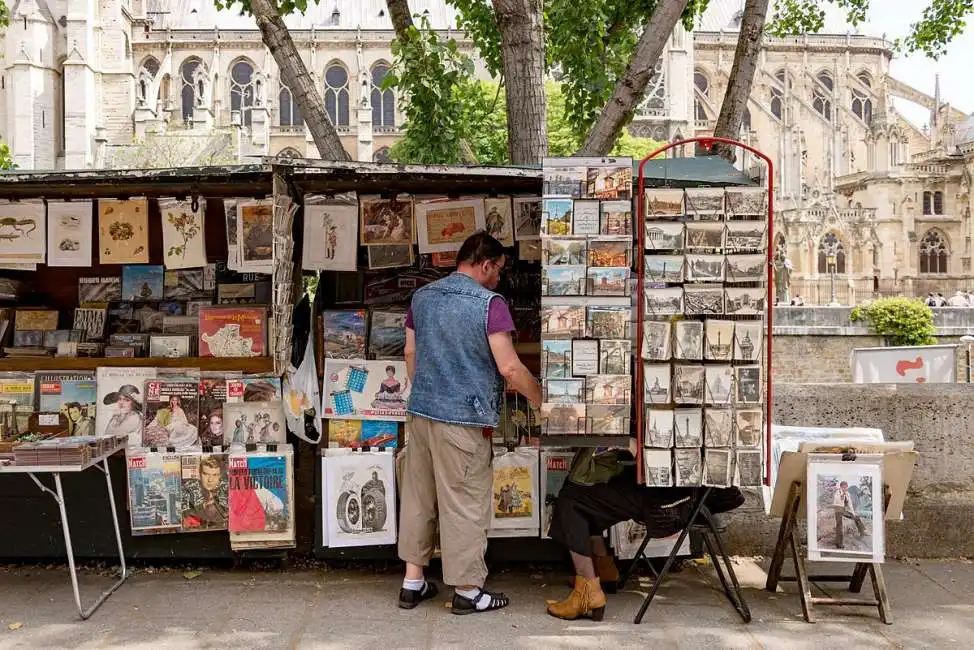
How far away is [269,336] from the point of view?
537 cm

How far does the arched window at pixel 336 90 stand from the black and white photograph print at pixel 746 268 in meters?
59.1

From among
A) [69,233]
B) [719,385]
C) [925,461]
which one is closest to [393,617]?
[719,385]

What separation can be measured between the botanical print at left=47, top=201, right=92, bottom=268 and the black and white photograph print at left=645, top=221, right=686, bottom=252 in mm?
3308

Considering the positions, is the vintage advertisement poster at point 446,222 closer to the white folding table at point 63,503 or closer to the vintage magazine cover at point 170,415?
the vintage magazine cover at point 170,415

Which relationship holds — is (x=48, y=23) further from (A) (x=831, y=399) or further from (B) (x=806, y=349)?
(A) (x=831, y=399)

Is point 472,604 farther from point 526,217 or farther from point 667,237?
point 526,217

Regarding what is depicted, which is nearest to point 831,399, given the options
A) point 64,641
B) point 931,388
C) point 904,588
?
point 931,388

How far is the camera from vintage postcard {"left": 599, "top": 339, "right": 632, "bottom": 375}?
4.16m

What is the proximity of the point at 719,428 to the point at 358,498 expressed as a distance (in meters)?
2.05

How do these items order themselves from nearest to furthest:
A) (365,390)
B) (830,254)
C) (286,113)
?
(365,390), (830,254), (286,113)

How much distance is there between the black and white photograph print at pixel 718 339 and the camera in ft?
13.6

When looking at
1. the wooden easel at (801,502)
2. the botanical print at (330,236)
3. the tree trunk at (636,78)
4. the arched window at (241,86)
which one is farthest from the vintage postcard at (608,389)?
the arched window at (241,86)

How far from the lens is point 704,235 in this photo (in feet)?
13.8

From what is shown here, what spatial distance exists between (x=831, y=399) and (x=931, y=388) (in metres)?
0.63
